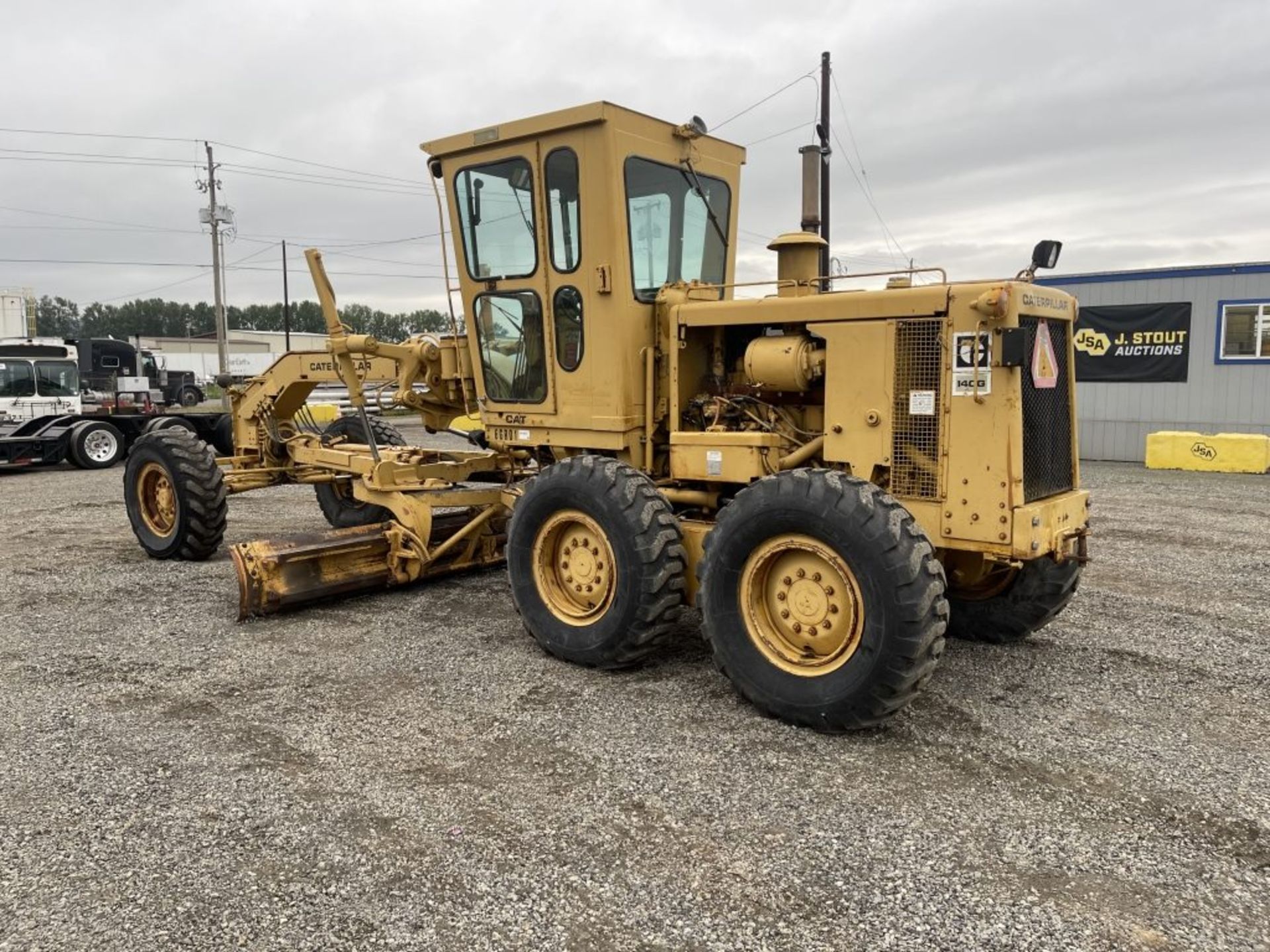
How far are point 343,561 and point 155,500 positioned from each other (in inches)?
123

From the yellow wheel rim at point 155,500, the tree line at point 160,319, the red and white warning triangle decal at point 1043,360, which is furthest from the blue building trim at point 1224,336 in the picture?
the tree line at point 160,319

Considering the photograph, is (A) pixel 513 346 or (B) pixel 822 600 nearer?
(B) pixel 822 600

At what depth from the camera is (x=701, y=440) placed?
5.36m

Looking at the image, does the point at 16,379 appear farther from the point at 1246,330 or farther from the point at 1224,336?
the point at 1246,330

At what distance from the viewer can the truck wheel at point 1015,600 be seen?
5473mm

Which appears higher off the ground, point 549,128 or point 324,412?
point 549,128

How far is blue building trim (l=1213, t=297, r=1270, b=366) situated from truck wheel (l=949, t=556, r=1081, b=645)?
12.4m

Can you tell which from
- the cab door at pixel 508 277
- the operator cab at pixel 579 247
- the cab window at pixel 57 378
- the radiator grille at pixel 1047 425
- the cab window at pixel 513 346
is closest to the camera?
the radiator grille at pixel 1047 425

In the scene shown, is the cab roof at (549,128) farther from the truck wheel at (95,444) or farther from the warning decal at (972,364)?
the truck wheel at (95,444)

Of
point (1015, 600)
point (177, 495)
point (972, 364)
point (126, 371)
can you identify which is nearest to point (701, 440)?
point (972, 364)

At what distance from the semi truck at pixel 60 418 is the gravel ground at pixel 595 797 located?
1204 centimetres

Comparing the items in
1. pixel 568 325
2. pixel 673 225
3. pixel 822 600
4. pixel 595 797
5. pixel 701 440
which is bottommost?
pixel 595 797

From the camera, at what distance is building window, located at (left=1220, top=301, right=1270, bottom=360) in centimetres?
1513

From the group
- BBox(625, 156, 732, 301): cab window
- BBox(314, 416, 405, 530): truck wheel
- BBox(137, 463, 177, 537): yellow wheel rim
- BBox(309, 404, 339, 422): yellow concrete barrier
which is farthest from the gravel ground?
BBox(309, 404, 339, 422): yellow concrete barrier
